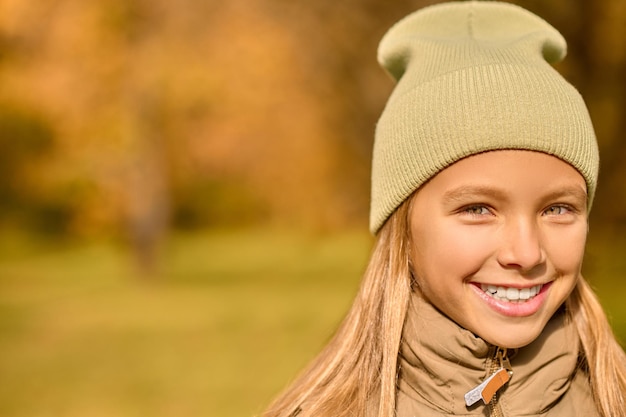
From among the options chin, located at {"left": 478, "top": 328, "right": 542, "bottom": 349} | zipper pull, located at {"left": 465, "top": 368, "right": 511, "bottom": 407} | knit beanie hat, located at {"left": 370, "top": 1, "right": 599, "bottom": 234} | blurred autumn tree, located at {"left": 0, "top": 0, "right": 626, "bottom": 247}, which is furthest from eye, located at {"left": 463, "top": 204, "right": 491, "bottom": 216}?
blurred autumn tree, located at {"left": 0, "top": 0, "right": 626, "bottom": 247}

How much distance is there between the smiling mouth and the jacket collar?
127 mm

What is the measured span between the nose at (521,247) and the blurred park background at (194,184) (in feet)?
8.89

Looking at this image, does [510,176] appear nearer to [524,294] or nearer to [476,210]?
[476,210]

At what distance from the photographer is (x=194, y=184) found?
23.6 meters

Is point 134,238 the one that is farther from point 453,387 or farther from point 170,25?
point 453,387

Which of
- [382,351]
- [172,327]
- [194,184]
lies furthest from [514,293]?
[194,184]

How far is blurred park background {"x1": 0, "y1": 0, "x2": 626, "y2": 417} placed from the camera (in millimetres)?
7887

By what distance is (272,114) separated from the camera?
16.8m

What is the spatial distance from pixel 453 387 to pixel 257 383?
241 inches

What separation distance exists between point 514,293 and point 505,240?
0.48ft

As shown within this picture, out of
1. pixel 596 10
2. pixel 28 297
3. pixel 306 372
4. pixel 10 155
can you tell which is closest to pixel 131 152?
pixel 28 297

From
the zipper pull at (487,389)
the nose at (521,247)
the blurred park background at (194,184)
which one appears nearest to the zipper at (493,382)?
the zipper pull at (487,389)

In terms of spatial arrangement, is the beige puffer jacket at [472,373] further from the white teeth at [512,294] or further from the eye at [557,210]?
the eye at [557,210]

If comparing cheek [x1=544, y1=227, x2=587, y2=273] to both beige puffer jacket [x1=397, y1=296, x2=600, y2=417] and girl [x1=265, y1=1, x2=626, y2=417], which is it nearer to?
girl [x1=265, y1=1, x2=626, y2=417]
